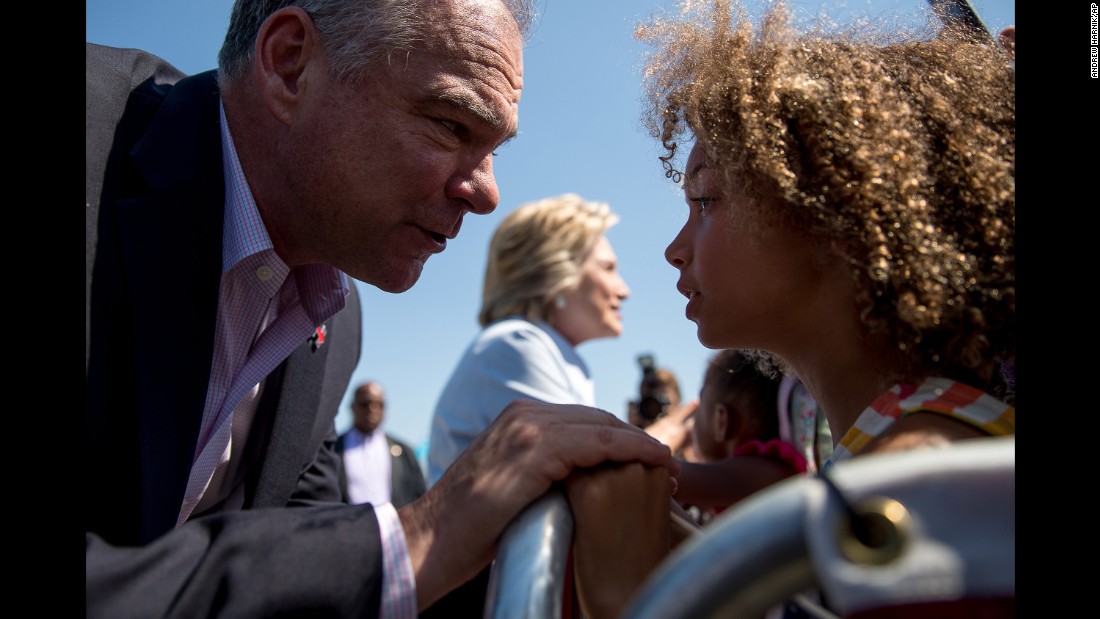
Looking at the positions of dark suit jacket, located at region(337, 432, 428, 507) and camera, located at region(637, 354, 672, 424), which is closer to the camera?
camera, located at region(637, 354, 672, 424)

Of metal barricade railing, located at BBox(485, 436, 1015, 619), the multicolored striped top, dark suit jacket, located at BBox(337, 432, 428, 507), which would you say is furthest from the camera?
dark suit jacket, located at BBox(337, 432, 428, 507)

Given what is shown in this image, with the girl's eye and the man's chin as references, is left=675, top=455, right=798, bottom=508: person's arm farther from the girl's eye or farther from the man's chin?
the man's chin

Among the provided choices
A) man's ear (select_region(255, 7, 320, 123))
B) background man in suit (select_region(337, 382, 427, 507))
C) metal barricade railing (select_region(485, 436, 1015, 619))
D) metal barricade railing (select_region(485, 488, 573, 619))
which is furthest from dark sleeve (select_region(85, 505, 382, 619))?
background man in suit (select_region(337, 382, 427, 507))

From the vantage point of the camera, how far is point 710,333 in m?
1.60

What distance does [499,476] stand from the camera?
3.66 ft

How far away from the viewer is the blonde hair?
148 inches

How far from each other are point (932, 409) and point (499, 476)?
2.16 ft

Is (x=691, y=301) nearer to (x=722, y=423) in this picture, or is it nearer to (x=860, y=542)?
(x=860, y=542)

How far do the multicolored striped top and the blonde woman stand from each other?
6.72 feet

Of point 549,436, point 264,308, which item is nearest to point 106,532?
point 264,308

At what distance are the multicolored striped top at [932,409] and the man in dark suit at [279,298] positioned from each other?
343 millimetres

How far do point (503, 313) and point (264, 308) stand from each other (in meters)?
1.75

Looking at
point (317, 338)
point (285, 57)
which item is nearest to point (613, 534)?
point (317, 338)
